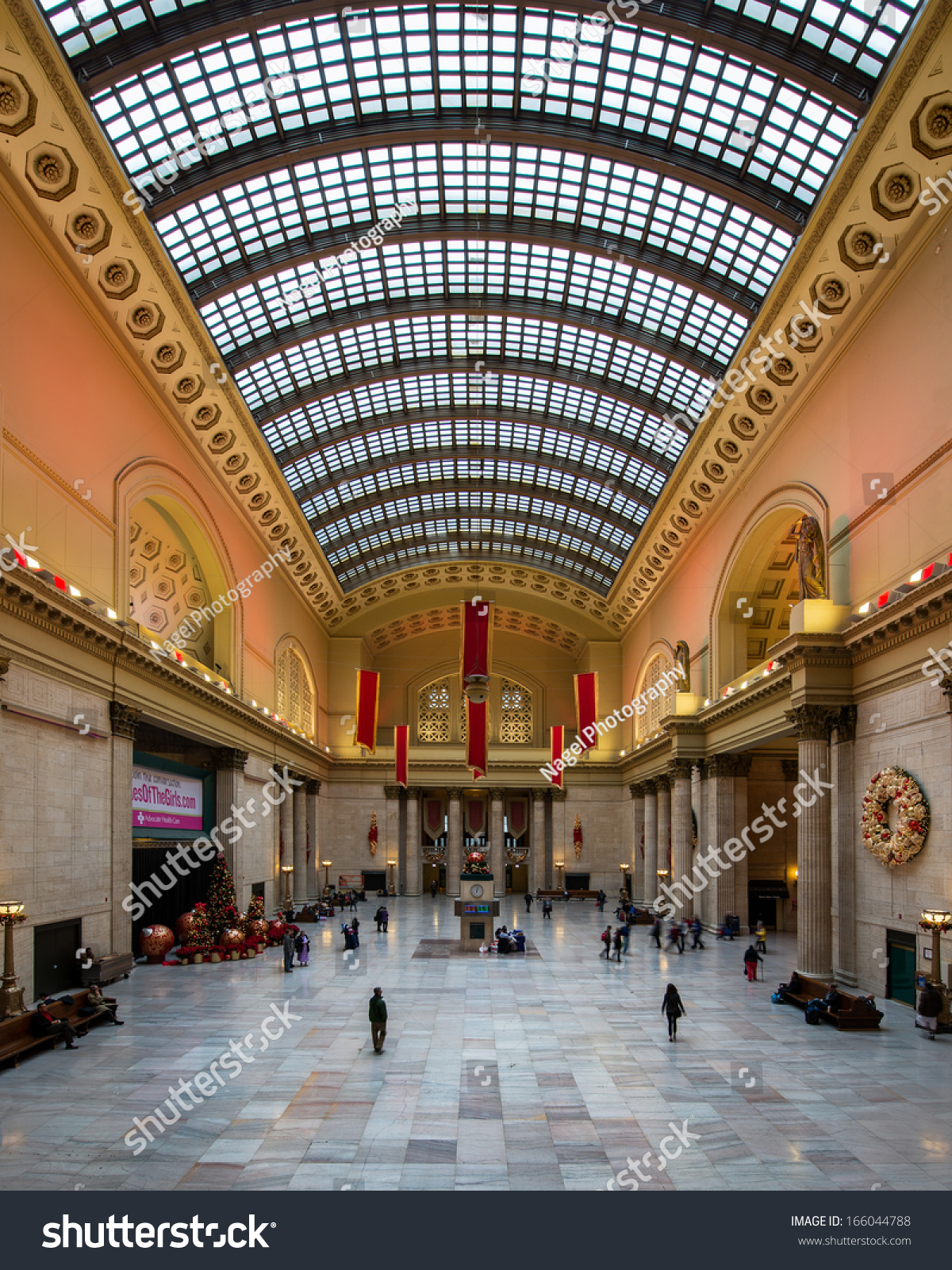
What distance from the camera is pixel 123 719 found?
24.6 meters

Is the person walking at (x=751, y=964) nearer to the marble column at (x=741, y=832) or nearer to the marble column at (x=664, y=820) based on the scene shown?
the marble column at (x=741, y=832)

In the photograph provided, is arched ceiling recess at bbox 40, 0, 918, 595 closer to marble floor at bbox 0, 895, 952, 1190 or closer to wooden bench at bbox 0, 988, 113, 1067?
wooden bench at bbox 0, 988, 113, 1067

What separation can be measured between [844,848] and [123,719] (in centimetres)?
1841

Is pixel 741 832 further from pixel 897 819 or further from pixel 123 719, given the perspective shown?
pixel 123 719

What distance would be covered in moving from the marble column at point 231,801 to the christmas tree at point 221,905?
5.49 metres

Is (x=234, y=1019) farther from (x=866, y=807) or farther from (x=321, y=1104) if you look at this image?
(x=866, y=807)

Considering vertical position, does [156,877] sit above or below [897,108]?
below

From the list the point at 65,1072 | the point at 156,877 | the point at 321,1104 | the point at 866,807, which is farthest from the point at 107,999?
the point at 866,807

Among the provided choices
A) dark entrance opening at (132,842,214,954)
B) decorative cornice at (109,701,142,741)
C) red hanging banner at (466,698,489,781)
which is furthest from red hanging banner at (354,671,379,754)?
decorative cornice at (109,701,142,741)

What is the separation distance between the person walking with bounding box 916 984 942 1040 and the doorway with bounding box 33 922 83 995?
17.6 meters

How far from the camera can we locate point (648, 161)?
83.4 feet

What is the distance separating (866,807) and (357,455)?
107 ft

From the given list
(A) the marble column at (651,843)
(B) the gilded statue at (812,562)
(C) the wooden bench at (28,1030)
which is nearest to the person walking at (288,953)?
(C) the wooden bench at (28,1030)

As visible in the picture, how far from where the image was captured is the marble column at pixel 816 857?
76.4 ft
